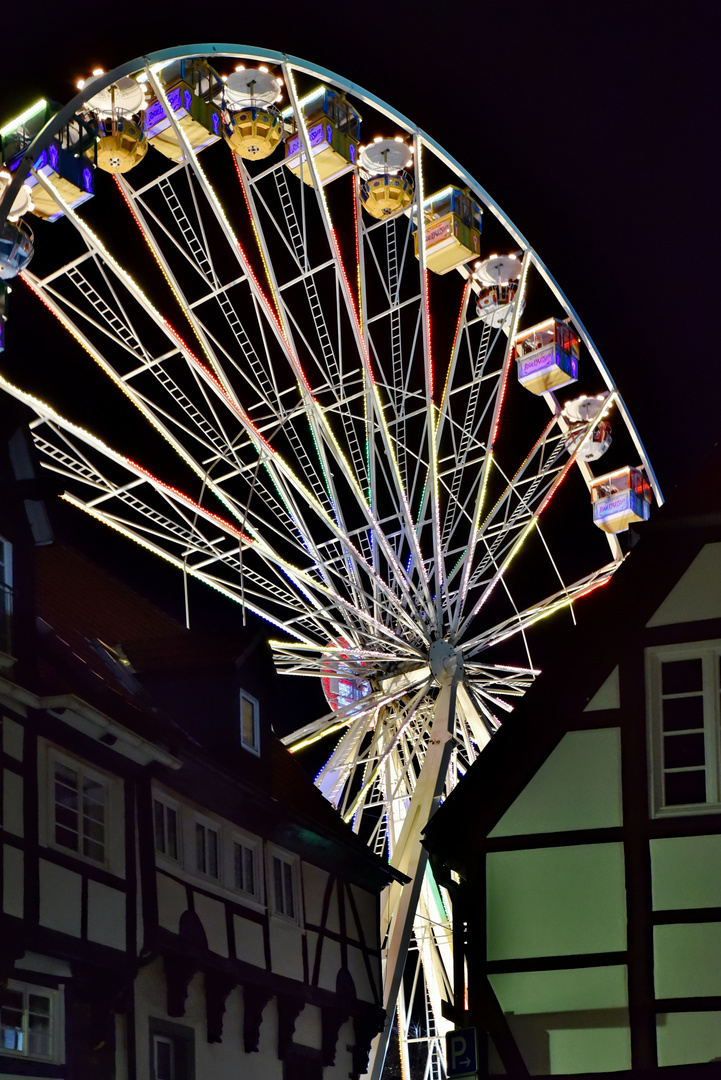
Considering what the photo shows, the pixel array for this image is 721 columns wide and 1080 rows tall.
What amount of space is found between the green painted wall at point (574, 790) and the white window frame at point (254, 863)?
90.7 inches

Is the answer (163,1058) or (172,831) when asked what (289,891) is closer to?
(172,831)

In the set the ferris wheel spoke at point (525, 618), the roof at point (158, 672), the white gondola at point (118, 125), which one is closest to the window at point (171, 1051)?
the roof at point (158, 672)

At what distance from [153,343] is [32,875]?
25.8 ft

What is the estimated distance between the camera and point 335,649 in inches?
726

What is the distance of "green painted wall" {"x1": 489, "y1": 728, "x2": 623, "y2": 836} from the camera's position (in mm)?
11664

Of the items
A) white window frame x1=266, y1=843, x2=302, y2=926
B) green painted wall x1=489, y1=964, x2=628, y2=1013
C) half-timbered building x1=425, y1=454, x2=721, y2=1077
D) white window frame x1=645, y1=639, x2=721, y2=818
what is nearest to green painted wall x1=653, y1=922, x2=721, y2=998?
half-timbered building x1=425, y1=454, x2=721, y2=1077

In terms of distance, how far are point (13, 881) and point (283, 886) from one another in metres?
3.65

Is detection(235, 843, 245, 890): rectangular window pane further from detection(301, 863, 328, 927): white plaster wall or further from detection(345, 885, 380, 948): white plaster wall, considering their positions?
detection(345, 885, 380, 948): white plaster wall

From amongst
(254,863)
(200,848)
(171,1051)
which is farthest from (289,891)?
(171,1051)

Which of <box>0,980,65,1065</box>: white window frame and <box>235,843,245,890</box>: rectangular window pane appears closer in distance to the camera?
<box>0,980,65,1065</box>: white window frame

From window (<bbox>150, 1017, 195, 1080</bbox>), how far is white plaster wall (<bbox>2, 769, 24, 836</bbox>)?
1.79 meters

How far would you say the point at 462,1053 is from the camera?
11.4m

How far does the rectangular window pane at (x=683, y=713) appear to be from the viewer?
1178 centimetres

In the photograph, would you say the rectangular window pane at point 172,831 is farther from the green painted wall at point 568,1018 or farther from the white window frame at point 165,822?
the green painted wall at point 568,1018
